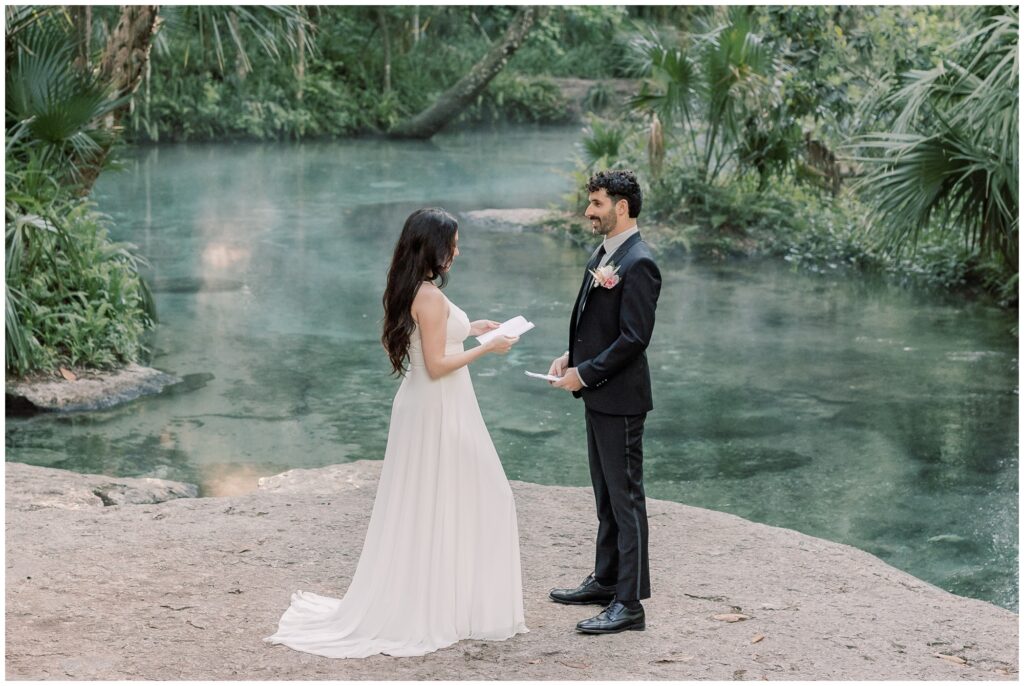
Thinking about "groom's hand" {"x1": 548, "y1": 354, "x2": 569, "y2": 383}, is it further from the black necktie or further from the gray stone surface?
the gray stone surface

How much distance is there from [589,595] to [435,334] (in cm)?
122

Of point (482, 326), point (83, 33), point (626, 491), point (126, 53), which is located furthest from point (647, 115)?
point (626, 491)

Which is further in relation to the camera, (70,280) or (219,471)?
(70,280)

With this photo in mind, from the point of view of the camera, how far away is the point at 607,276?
4.41m

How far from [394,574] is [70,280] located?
21.8 feet

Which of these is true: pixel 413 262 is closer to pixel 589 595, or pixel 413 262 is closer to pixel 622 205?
pixel 622 205

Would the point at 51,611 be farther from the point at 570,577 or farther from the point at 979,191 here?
the point at 979,191

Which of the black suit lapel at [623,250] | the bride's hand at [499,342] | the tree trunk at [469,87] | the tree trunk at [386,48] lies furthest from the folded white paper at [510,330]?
the tree trunk at [386,48]

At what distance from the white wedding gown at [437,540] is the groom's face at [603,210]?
0.60 m

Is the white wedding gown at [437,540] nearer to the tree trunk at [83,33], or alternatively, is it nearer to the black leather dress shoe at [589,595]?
the black leather dress shoe at [589,595]

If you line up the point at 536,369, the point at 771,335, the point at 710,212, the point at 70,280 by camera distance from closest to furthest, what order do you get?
1. the point at 70,280
2. the point at 536,369
3. the point at 771,335
4. the point at 710,212

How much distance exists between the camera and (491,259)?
52.0 feet

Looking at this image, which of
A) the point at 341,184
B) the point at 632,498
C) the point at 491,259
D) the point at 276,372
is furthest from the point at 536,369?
the point at 341,184

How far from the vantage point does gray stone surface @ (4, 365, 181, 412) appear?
933 cm
